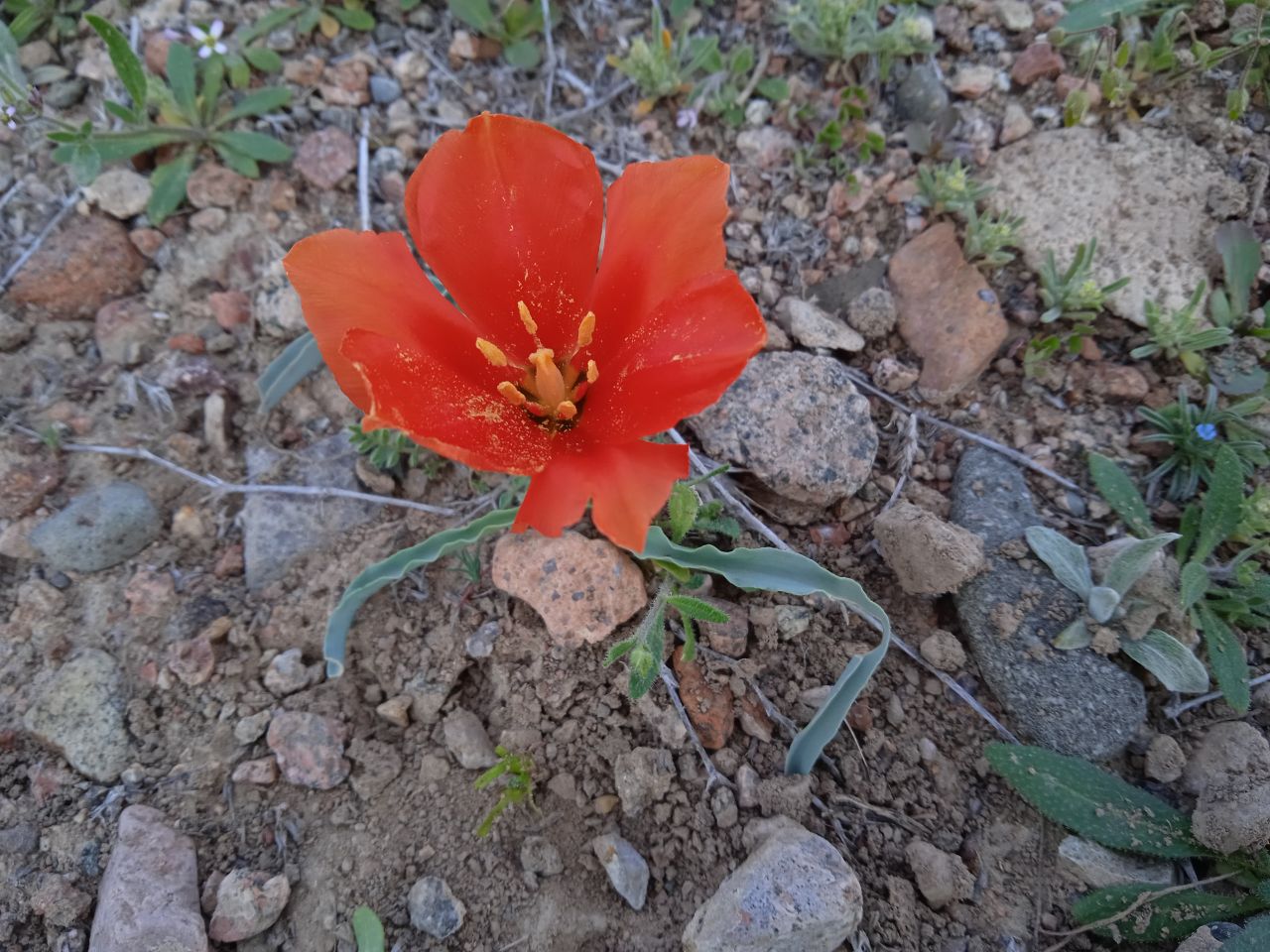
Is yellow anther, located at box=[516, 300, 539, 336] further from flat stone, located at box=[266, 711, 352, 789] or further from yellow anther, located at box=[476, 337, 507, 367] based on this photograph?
flat stone, located at box=[266, 711, 352, 789]

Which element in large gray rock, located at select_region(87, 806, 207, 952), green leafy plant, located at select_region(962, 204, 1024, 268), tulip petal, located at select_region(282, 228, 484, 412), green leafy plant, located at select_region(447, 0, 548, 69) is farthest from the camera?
green leafy plant, located at select_region(447, 0, 548, 69)

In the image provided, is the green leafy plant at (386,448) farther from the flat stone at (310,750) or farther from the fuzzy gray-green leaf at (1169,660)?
the fuzzy gray-green leaf at (1169,660)

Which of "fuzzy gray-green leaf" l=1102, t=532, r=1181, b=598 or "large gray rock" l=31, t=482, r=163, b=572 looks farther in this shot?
"large gray rock" l=31, t=482, r=163, b=572

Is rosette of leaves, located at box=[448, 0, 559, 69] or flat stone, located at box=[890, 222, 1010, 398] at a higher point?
rosette of leaves, located at box=[448, 0, 559, 69]

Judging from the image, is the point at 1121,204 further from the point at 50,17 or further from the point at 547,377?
the point at 50,17

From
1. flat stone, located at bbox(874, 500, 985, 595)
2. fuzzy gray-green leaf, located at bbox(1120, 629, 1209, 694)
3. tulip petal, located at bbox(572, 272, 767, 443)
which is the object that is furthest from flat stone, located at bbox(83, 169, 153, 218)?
fuzzy gray-green leaf, located at bbox(1120, 629, 1209, 694)

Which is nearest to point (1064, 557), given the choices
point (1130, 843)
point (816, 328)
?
point (1130, 843)

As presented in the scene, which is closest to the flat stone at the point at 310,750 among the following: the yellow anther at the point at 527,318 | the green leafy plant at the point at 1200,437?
the yellow anther at the point at 527,318
